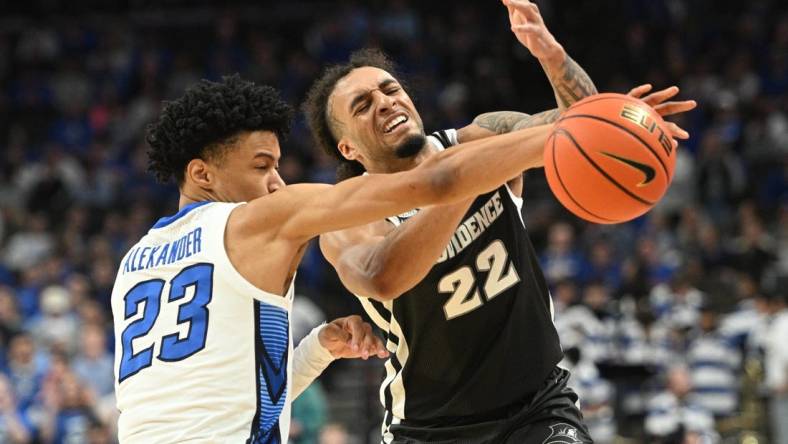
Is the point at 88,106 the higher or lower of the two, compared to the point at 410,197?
higher

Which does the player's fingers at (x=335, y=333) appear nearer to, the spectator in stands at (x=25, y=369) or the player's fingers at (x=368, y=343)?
the player's fingers at (x=368, y=343)

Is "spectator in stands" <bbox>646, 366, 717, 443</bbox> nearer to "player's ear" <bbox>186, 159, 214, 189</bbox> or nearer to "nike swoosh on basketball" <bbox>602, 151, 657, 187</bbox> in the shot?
"player's ear" <bbox>186, 159, 214, 189</bbox>

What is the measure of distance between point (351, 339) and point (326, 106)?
1448 mm

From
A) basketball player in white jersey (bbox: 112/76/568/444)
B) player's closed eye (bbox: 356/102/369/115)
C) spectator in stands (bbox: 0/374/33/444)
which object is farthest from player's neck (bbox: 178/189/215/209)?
spectator in stands (bbox: 0/374/33/444)

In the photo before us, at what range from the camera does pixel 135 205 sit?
55.0ft

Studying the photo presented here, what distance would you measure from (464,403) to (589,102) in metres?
1.84

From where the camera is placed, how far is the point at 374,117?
5.62m

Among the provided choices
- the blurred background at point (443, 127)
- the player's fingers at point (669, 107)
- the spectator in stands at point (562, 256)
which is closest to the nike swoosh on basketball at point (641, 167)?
the player's fingers at point (669, 107)

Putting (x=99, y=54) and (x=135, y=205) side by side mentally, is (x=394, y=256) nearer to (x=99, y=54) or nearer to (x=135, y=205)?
(x=135, y=205)

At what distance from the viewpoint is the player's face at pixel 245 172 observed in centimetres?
459

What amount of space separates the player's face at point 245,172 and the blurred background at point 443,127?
1.79 meters

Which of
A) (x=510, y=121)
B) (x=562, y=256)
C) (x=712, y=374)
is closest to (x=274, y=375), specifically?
(x=510, y=121)

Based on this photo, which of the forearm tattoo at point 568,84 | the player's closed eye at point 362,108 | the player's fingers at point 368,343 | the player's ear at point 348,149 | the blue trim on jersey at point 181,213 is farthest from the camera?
the player's ear at point 348,149

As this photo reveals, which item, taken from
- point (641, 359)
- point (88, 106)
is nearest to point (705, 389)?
point (641, 359)
